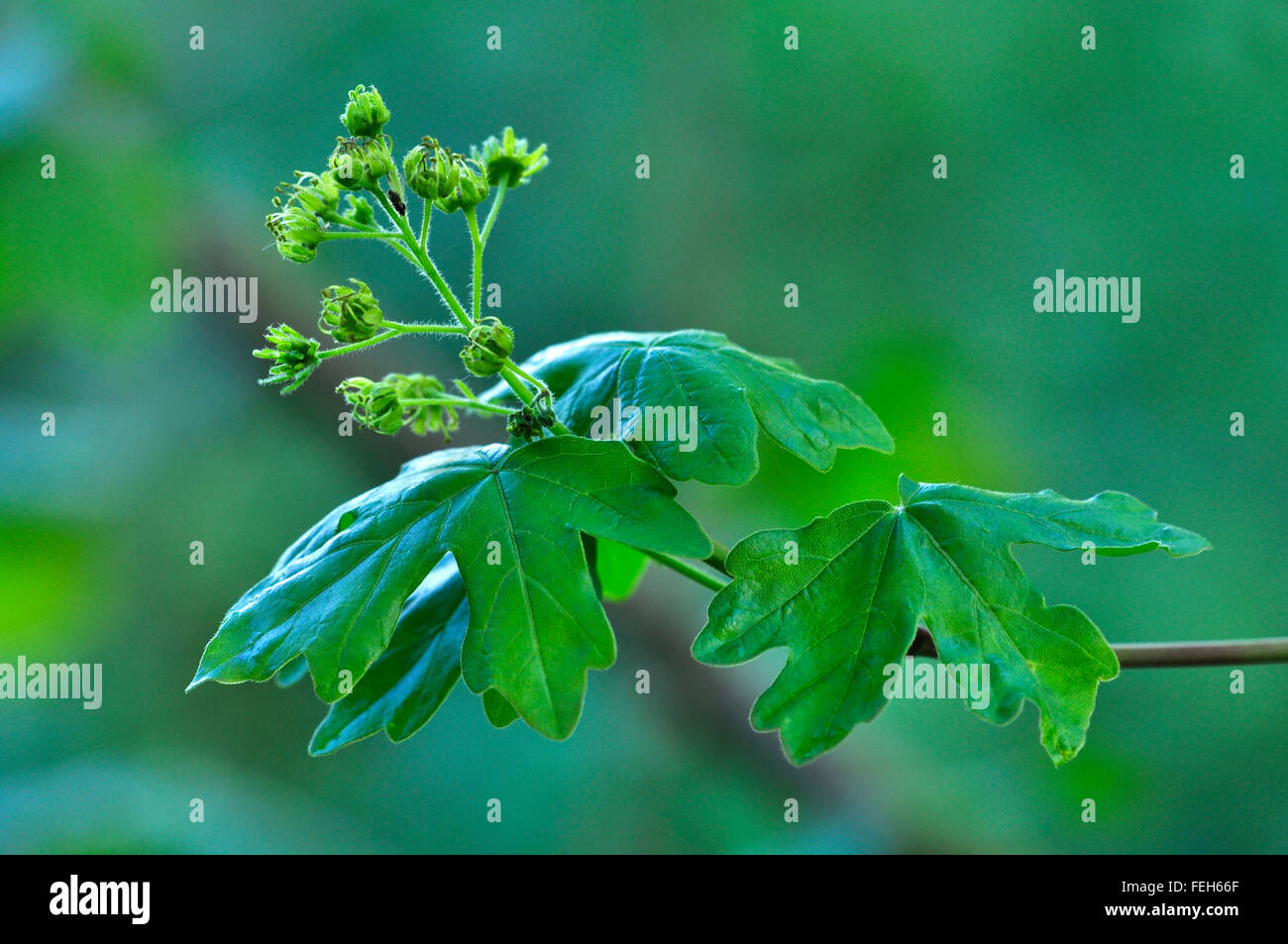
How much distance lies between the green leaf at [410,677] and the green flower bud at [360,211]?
1.06 ft

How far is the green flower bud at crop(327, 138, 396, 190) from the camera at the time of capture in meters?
0.82

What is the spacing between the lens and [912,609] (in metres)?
0.77

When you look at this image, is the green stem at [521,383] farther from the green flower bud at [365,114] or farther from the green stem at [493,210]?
the green flower bud at [365,114]

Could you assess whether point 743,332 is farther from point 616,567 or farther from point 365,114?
point 365,114

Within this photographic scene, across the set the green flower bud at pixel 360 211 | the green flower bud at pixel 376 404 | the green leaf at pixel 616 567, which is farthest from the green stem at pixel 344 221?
the green leaf at pixel 616 567

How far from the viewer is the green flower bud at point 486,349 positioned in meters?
0.80

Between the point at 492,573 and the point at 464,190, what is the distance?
315mm

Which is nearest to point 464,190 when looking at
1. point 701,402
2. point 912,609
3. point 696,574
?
point 701,402

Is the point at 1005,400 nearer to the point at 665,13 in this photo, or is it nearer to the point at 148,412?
the point at 665,13

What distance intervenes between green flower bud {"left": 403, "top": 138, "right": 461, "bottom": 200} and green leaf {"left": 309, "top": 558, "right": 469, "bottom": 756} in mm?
342

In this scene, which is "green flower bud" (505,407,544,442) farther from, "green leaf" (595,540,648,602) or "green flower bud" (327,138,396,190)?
"green leaf" (595,540,648,602)

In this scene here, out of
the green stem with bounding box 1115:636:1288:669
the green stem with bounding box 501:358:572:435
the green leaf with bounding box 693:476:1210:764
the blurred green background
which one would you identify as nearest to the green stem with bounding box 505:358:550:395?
the green stem with bounding box 501:358:572:435

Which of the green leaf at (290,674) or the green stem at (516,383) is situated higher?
the green stem at (516,383)
